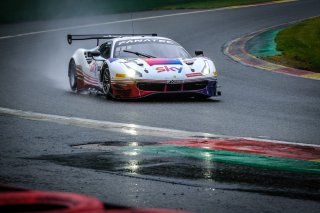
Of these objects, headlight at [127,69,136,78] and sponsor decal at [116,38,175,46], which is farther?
sponsor decal at [116,38,175,46]

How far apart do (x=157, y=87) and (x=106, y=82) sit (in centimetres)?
106

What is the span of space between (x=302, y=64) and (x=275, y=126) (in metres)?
8.51

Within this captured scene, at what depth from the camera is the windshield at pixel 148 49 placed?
15.1 m

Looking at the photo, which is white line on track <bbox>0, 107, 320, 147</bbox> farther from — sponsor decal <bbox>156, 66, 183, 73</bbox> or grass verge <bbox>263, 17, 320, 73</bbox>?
grass verge <bbox>263, 17, 320, 73</bbox>

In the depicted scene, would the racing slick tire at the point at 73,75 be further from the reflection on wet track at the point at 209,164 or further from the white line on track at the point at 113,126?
the reflection on wet track at the point at 209,164

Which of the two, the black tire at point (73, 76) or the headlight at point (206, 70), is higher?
the headlight at point (206, 70)

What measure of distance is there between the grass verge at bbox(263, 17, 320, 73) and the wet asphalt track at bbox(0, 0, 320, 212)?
133 centimetres

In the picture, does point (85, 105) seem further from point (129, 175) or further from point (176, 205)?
point (176, 205)

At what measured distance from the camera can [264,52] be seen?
21703mm

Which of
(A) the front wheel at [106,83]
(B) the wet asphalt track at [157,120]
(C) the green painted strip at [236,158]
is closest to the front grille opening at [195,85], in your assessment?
(B) the wet asphalt track at [157,120]

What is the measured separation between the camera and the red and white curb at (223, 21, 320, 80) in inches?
731

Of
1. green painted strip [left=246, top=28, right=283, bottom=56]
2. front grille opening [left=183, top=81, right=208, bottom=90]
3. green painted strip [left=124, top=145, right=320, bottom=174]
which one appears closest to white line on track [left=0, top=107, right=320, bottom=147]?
green painted strip [left=124, top=145, right=320, bottom=174]

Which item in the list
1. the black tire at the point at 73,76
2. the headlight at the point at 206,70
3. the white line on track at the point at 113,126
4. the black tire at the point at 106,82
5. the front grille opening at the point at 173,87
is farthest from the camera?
the black tire at the point at 73,76

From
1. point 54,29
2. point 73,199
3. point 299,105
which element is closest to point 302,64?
point 299,105
